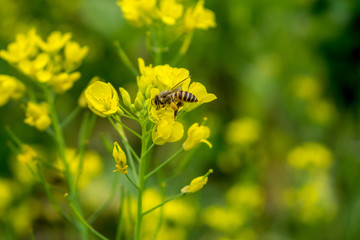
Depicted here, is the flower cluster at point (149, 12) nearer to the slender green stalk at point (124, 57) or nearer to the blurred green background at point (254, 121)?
the slender green stalk at point (124, 57)

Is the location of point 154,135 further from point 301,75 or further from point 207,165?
point 301,75

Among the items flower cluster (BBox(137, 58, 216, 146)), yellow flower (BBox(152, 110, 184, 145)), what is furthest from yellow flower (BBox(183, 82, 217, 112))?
yellow flower (BBox(152, 110, 184, 145))

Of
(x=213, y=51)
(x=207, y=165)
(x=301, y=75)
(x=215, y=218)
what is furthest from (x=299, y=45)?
(x=215, y=218)

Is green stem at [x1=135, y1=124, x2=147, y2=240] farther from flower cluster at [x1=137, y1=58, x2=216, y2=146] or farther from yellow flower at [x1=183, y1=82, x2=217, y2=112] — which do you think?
yellow flower at [x1=183, y1=82, x2=217, y2=112]

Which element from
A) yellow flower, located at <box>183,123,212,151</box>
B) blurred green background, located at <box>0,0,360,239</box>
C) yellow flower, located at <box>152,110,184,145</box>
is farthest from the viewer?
blurred green background, located at <box>0,0,360,239</box>

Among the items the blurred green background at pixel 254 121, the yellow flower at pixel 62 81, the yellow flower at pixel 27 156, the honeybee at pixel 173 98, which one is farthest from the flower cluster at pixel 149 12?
the blurred green background at pixel 254 121

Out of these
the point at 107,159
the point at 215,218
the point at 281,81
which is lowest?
the point at 215,218
